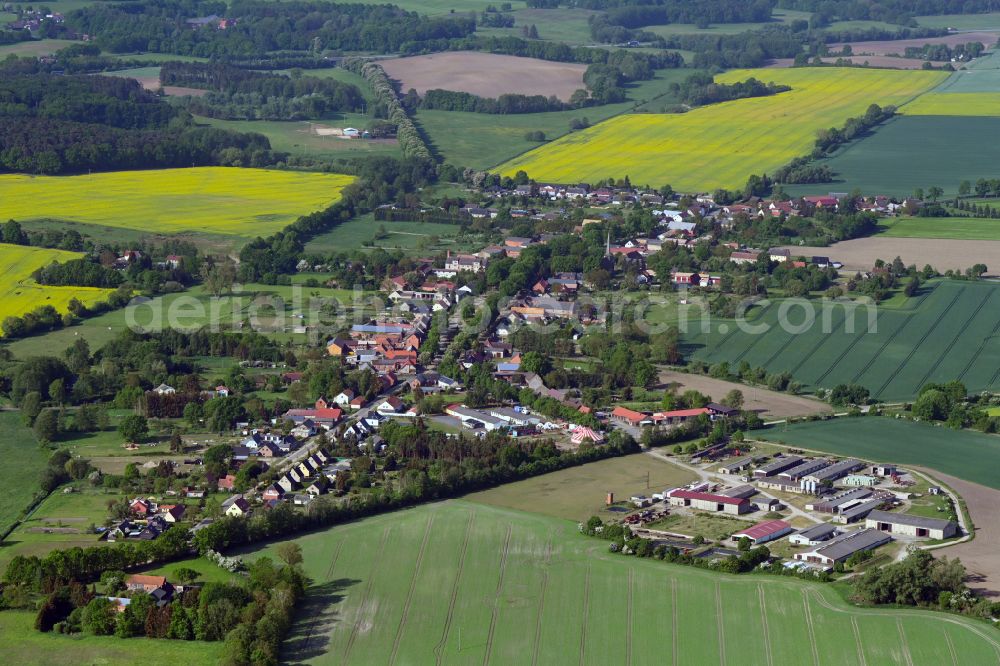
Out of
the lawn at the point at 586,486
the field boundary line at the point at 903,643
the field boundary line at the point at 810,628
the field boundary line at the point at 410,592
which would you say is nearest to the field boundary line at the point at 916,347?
the lawn at the point at 586,486

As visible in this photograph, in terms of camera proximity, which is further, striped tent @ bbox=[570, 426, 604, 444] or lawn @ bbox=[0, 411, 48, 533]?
striped tent @ bbox=[570, 426, 604, 444]

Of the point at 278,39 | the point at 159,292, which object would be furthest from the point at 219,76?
the point at 159,292

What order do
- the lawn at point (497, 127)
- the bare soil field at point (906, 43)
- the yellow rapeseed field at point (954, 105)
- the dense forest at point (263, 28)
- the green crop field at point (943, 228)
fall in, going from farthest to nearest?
the bare soil field at point (906, 43), the dense forest at point (263, 28), the yellow rapeseed field at point (954, 105), the lawn at point (497, 127), the green crop field at point (943, 228)

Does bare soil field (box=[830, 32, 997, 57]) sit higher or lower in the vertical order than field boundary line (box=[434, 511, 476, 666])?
higher

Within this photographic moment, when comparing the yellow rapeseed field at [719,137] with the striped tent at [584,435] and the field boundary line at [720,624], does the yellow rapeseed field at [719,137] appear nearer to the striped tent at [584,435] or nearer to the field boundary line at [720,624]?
the striped tent at [584,435]

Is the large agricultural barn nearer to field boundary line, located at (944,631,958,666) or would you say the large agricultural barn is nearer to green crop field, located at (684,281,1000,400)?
field boundary line, located at (944,631,958,666)

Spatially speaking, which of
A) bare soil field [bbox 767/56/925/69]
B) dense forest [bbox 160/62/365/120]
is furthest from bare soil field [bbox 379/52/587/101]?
bare soil field [bbox 767/56/925/69]

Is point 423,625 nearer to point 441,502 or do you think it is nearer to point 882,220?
point 441,502
